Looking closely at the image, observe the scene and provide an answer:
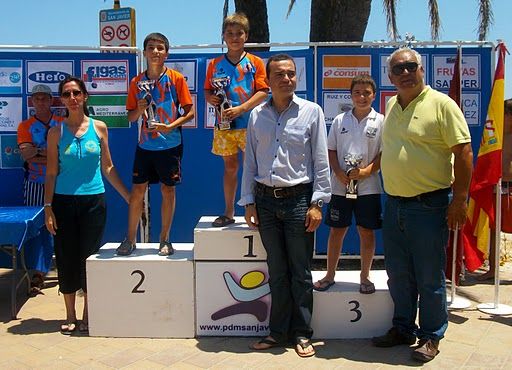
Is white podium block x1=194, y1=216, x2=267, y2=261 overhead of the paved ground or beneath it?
overhead

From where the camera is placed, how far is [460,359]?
3.66 m

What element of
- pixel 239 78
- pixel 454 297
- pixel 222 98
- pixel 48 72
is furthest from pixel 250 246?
pixel 48 72

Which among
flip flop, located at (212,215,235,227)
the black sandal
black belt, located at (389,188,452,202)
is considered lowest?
the black sandal

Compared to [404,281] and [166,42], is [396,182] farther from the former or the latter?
[166,42]

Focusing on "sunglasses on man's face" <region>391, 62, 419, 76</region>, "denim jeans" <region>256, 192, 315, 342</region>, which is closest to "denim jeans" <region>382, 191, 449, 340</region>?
"denim jeans" <region>256, 192, 315, 342</region>

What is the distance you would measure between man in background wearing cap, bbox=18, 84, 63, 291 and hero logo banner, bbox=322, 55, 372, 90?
107 inches

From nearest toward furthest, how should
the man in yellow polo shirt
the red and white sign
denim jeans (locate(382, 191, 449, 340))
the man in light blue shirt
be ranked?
the man in yellow polo shirt, denim jeans (locate(382, 191, 449, 340)), the man in light blue shirt, the red and white sign

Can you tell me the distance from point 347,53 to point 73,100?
9.52 ft

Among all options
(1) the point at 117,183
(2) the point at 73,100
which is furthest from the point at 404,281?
(2) the point at 73,100

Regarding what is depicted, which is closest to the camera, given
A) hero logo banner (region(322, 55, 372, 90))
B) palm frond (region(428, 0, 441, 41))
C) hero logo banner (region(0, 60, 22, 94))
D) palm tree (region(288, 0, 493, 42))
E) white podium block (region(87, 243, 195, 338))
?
white podium block (region(87, 243, 195, 338))

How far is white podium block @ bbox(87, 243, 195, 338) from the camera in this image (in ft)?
13.4

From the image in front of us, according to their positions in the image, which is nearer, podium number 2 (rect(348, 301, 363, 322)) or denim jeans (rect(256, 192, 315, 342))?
denim jeans (rect(256, 192, 315, 342))

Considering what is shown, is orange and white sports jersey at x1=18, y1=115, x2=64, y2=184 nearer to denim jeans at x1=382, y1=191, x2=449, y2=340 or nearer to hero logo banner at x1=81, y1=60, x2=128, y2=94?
hero logo banner at x1=81, y1=60, x2=128, y2=94

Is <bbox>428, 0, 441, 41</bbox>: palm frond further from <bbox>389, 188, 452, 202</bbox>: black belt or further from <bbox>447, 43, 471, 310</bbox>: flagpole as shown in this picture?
<bbox>389, 188, 452, 202</bbox>: black belt
